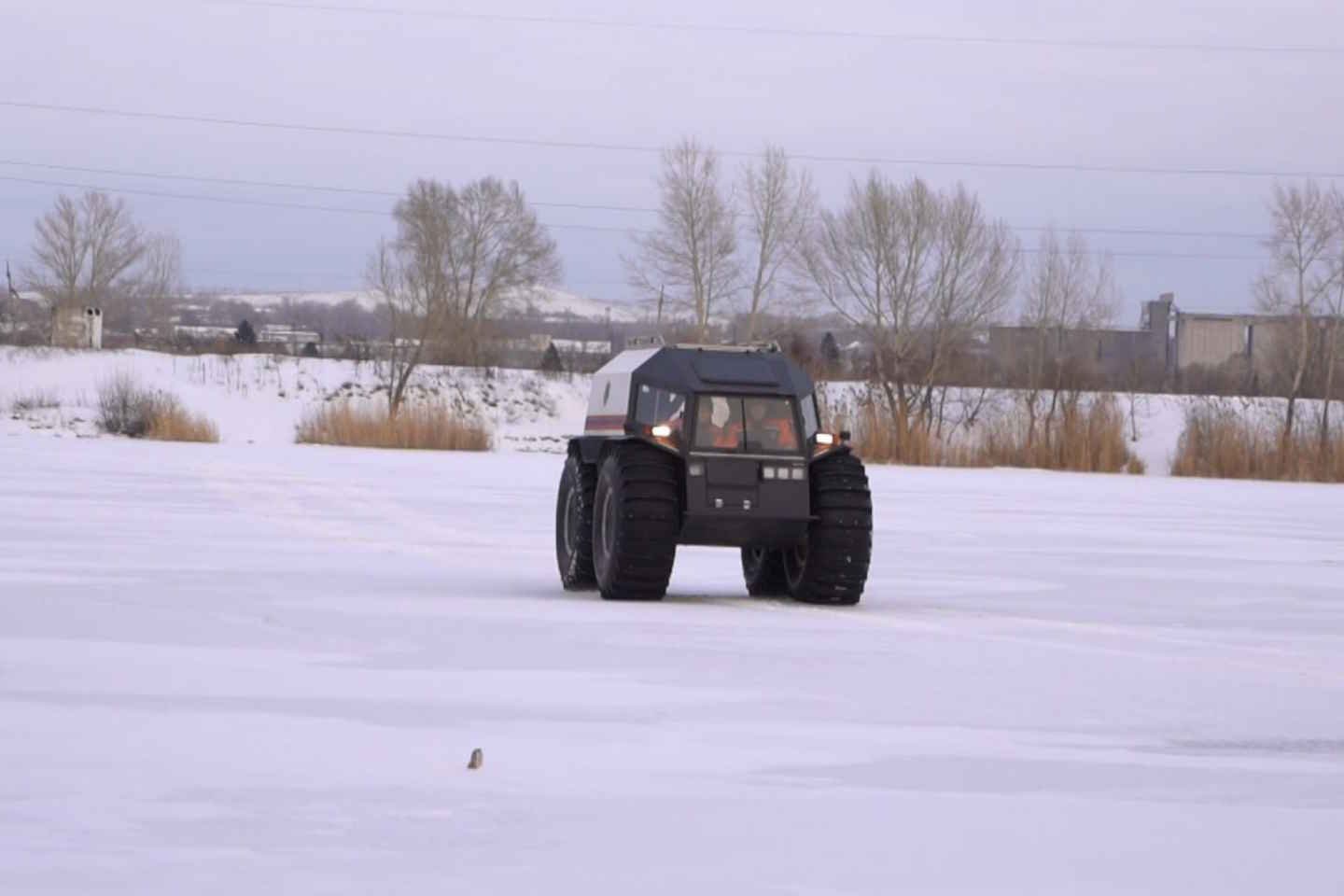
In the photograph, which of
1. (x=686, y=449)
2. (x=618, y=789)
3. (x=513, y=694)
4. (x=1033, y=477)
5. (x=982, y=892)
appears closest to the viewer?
(x=982, y=892)

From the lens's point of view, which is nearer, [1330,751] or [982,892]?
[982,892]

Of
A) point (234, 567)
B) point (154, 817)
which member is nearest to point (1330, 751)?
point (154, 817)

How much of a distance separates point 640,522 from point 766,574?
2.03 meters

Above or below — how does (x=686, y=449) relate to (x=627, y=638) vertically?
above

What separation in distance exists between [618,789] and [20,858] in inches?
79.5

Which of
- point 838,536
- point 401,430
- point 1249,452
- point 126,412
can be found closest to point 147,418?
point 126,412

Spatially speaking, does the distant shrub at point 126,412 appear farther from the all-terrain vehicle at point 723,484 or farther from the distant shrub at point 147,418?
the all-terrain vehicle at point 723,484

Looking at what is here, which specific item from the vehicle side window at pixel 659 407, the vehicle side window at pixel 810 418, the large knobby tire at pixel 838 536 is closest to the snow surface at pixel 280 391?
the vehicle side window at pixel 659 407

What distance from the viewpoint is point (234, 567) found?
1498 centimetres

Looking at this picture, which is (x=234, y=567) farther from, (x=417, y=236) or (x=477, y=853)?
(x=417, y=236)

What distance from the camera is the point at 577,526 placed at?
1444 centimetres

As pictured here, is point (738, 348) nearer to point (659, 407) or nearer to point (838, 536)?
point (659, 407)

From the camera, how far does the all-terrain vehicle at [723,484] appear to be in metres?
13.3

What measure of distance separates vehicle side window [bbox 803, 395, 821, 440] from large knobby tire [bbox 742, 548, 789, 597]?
110 cm
